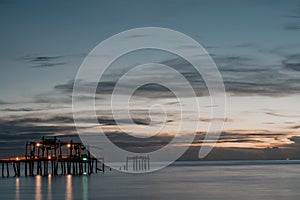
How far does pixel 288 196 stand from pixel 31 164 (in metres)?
57.6

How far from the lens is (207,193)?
65.7 metres

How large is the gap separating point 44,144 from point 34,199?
3984cm

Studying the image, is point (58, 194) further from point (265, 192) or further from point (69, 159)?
point (69, 159)

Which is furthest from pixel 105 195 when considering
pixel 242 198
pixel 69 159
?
pixel 69 159

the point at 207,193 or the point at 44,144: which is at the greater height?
the point at 44,144

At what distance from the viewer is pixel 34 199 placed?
60688 mm

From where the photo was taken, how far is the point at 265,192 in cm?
6575

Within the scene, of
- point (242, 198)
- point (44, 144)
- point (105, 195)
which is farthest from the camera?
point (44, 144)

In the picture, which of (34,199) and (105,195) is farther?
(105,195)

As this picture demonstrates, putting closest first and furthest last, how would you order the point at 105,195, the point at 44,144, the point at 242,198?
the point at 242,198 < the point at 105,195 < the point at 44,144

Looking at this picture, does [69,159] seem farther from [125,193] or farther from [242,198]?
[242,198]

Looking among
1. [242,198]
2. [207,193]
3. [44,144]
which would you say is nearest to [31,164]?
[44,144]

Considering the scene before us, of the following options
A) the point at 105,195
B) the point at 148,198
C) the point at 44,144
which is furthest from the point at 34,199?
the point at 44,144

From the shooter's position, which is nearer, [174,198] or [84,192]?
[174,198]
